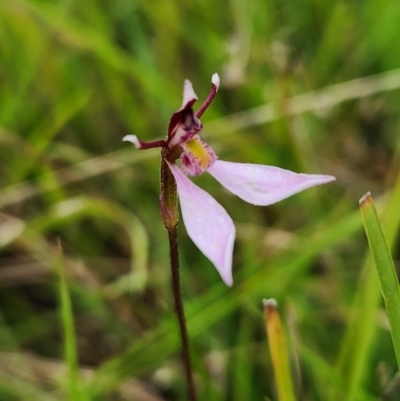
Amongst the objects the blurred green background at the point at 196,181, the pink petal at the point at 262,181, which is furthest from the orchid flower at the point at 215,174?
the blurred green background at the point at 196,181

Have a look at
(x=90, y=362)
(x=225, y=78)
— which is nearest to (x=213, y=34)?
(x=225, y=78)

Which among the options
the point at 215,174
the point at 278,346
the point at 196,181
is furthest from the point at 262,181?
the point at 196,181

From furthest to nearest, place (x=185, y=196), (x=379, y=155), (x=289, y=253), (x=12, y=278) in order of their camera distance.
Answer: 1. (x=379, y=155)
2. (x=12, y=278)
3. (x=289, y=253)
4. (x=185, y=196)

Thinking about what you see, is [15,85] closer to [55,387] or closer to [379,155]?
[55,387]

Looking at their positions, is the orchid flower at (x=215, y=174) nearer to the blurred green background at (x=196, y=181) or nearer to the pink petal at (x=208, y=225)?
the pink petal at (x=208, y=225)

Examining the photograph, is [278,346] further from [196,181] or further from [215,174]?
[196,181]

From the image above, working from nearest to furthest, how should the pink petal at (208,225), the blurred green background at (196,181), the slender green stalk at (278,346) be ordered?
the pink petal at (208,225), the slender green stalk at (278,346), the blurred green background at (196,181)
